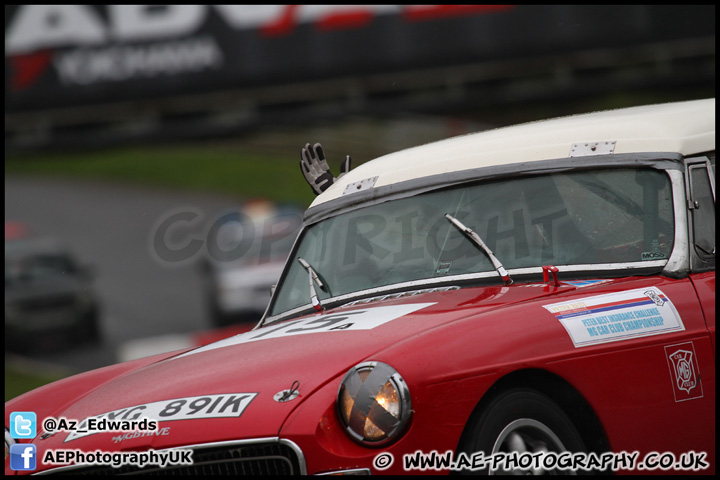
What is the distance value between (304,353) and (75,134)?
1146 inches

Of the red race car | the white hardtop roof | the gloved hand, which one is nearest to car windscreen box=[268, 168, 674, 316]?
the red race car

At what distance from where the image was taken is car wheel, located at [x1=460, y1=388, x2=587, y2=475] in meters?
3.36

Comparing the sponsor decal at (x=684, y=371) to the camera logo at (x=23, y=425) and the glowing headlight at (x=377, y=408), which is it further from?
the camera logo at (x=23, y=425)

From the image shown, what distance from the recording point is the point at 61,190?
3070 cm

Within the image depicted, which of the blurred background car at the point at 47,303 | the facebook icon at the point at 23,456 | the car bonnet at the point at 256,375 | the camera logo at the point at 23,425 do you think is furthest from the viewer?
the blurred background car at the point at 47,303

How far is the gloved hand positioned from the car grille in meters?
2.59

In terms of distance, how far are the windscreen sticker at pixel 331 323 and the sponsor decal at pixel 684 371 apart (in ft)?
3.22

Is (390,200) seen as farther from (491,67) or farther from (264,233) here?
(491,67)

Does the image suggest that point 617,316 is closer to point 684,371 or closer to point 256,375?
point 684,371

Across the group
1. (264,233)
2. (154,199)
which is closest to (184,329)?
(264,233)

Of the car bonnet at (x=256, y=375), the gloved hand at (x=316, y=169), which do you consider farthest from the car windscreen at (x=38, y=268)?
the car bonnet at (x=256, y=375)

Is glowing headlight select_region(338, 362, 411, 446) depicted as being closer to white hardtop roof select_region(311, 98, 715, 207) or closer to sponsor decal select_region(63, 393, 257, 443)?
sponsor decal select_region(63, 393, 257, 443)

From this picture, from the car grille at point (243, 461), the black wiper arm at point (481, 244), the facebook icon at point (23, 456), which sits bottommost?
the facebook icon at point (23, 456)

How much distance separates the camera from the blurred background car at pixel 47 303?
1573 centimetres
